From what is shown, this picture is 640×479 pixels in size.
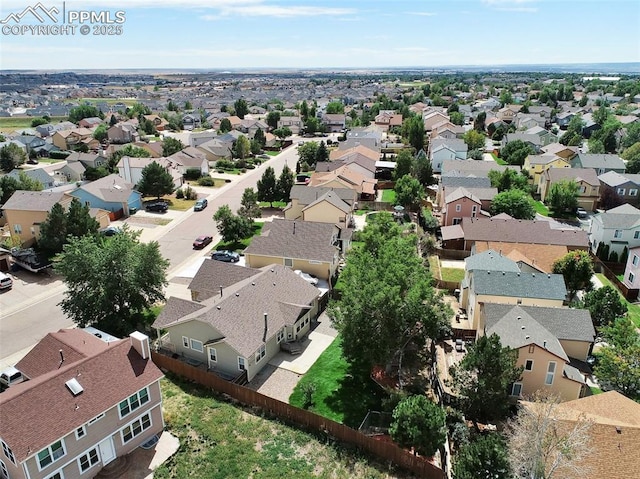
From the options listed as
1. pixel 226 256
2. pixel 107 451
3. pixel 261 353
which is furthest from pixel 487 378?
pixel 226 256

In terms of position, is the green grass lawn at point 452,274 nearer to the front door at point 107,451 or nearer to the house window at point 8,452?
the front door at point 107,451

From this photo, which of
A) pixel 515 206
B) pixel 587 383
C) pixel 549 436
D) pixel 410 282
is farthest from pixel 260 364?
pixel 515 206

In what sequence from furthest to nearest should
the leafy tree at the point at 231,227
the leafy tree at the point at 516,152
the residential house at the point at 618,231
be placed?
the leafy tree at the point at 516,152, the leafy tree at the point at 231,227, the residential house at the point at 618,231

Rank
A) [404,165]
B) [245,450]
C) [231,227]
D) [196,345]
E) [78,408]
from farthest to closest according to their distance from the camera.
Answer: [404,165]
[231,227]
[196,345]
[245,450]
[78,408]

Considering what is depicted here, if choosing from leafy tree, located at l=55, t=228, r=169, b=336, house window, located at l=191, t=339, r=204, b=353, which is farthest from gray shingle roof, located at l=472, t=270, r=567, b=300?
leafy tree, located at l=55, t=228, r=169, b=336

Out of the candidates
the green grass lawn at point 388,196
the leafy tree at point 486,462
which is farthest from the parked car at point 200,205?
the leafy tree at point 486,462

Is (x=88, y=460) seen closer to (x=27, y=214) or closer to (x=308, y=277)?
(x=308, y=277)
